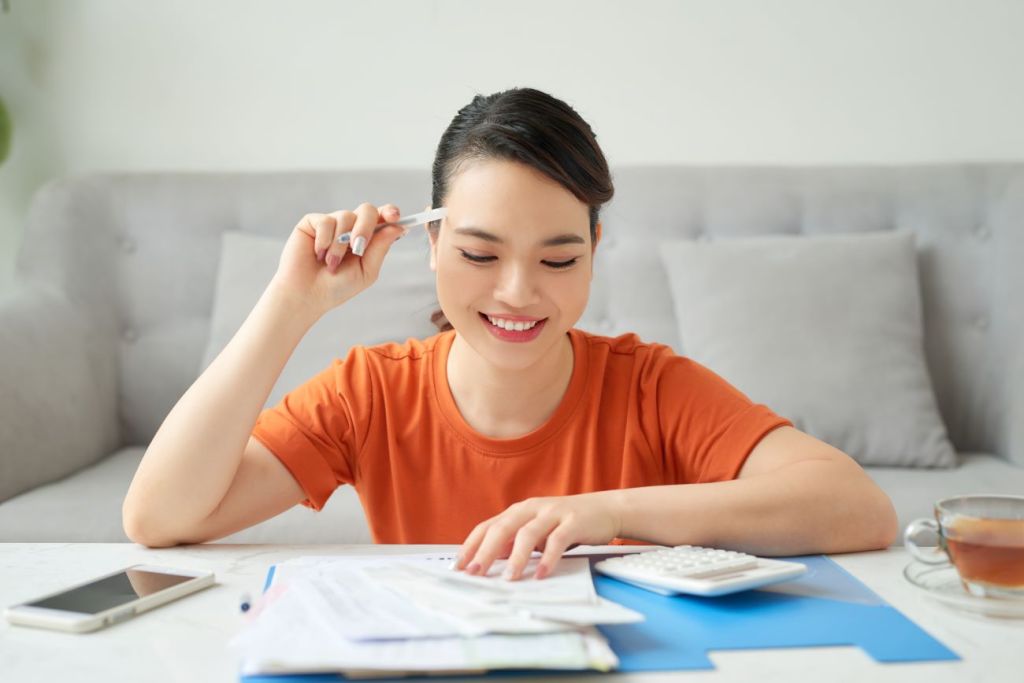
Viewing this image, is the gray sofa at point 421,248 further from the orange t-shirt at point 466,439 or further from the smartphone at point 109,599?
the smartphone at point 109,599

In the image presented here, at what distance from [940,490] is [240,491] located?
1225 mm

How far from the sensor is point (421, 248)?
84.7 inches

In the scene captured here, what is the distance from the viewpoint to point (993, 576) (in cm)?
76

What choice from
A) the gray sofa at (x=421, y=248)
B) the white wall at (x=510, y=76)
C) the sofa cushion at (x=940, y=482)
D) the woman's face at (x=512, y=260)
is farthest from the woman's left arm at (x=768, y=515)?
the white wall at (x=510, y=76)

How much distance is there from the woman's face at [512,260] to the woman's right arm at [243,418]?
0.10 metres

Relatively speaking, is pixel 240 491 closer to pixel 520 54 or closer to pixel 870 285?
pixel 870 285

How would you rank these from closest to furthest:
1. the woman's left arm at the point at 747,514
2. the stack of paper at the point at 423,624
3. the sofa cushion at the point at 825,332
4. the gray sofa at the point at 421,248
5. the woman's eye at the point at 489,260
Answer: the stack of paper at the point at 423,624 → the woman's left arm at the point at 747,514 → the woman's eye at the point at 489,260 → the sofa cushion at the point at 825,332 → the gray sofa at the point at 421,248

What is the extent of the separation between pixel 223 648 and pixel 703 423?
2.15 ft

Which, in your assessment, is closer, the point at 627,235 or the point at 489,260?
the point at 489,260

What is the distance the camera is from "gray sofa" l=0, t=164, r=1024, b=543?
81.8 inches

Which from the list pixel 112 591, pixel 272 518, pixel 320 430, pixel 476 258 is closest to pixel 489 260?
pixel 476 258


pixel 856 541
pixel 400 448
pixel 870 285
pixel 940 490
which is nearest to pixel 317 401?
pixel 400 448

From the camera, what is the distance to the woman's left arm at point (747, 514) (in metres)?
0.88

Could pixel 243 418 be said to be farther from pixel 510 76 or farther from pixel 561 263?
pixel 510 76
